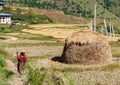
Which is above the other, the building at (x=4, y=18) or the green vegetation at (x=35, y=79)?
the green vegetation at (x=35, y=79)

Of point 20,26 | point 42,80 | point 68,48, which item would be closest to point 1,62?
point 68,48

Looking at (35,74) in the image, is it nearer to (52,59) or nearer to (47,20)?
(52,59)

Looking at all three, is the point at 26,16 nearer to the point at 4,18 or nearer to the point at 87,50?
the point at 4,18

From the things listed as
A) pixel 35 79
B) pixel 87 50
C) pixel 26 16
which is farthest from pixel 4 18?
pixel 35 79

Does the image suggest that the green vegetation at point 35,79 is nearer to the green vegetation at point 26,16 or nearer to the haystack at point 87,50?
the haystack at point 87,50

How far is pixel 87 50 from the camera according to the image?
78.9 feet

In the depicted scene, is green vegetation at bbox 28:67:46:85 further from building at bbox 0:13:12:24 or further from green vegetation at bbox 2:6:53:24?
green vegetation at bbox 2:6:53:24

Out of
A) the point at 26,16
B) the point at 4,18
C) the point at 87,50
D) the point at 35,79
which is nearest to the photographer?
the point at 35,79

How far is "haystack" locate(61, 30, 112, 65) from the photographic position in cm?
2395

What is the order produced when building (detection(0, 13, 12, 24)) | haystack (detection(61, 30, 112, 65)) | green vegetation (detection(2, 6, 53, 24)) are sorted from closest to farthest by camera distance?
haystack (detection(61, 30, 112, 65)) → building (detection(0, 13, 12, 24)) → green vegetation (detection(2, 6, 53, 24))

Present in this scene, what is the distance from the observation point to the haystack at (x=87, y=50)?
2395 cm

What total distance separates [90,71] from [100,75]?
61.0 inches

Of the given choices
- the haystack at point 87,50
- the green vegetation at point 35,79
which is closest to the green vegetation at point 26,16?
the haystack at point 87,50

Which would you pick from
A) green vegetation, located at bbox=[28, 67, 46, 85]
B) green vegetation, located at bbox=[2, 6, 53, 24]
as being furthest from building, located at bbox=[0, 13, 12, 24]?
green vegetation, located at bbox=[28, 67, 46, 85]
